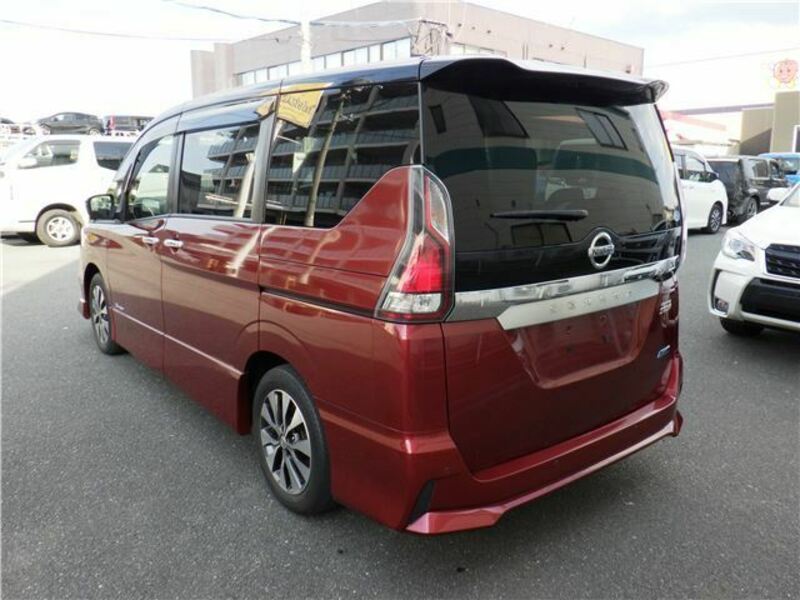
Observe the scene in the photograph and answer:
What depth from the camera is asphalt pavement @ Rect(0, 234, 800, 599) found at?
246 centimetres

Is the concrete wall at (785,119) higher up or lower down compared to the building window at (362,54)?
lower down

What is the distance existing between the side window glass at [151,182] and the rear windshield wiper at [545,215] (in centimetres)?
235

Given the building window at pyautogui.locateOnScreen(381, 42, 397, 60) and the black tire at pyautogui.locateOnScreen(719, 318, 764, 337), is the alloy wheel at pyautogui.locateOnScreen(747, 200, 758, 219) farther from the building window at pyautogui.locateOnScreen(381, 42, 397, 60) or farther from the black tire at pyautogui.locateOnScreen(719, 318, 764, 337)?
the building window at pyautogui.locateOnScreen(381, 42, 397, 60)

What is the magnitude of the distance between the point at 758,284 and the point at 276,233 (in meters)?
3.94

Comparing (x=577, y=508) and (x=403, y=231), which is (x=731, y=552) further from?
(x=403, y=231)

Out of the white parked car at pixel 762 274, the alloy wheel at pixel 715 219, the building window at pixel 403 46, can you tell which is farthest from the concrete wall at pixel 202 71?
the white parked car at pixel 762 274

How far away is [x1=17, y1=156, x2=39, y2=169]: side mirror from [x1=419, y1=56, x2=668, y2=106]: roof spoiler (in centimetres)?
1131

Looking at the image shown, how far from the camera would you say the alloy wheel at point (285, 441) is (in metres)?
2.76

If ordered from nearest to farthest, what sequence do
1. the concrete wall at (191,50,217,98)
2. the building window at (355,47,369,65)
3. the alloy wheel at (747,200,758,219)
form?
the alloy wheel at (747,200,758,219)
the building window at (355,47,369,65)
the concrete wall at (191,50,217,98)

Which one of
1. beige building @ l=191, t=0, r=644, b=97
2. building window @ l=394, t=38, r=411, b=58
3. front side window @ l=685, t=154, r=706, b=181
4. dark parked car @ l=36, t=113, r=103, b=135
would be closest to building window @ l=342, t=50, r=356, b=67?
beige building @ l=191, t=0, r=644, b=97

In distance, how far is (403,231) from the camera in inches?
84.5

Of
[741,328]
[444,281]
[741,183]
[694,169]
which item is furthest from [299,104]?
[741,183]

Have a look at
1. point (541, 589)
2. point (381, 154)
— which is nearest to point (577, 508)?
point (541, 589)

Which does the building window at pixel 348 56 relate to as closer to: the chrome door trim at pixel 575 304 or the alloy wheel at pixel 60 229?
the alloy wheel at pixel 60 229
